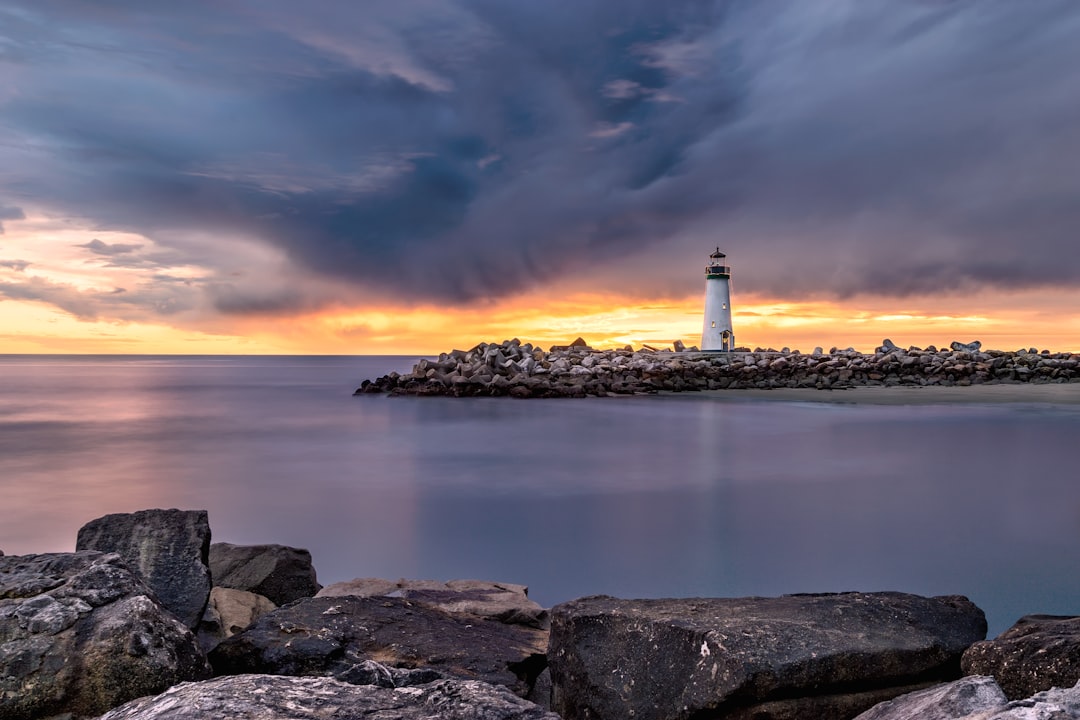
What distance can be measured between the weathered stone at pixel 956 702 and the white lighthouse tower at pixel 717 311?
31.9 m

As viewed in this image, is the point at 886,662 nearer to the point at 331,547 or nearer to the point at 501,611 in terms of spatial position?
the point at 501,611

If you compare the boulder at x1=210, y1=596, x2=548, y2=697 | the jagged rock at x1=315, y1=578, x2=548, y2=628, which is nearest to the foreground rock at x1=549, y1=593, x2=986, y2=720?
the boulder at x1=210, y1=596, x2=548, y2=697

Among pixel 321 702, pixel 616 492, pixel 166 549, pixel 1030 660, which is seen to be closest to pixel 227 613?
pixel 166 549

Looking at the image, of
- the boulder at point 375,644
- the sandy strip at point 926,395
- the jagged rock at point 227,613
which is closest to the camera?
the boulder at point 375,644

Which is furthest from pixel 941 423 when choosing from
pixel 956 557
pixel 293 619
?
pixel 293 619

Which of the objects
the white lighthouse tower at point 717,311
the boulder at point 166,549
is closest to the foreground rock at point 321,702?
the boulder at point 166,549

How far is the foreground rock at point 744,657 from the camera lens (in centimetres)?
258

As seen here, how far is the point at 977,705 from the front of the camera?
1849mm

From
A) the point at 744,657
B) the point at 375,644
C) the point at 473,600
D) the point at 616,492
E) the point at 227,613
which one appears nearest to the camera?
the point at 744,657

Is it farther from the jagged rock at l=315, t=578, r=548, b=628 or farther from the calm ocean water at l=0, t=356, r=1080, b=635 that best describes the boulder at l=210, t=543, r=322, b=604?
the calm ocean water at l=0, t=356, r=1080, b=635

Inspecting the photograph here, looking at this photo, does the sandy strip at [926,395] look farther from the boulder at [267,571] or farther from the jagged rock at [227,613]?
the jagged rock at [227,613]

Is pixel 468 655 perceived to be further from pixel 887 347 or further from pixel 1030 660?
pixel 887 347

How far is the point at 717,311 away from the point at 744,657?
106 ft

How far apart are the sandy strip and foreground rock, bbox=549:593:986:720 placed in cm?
A: 2058
